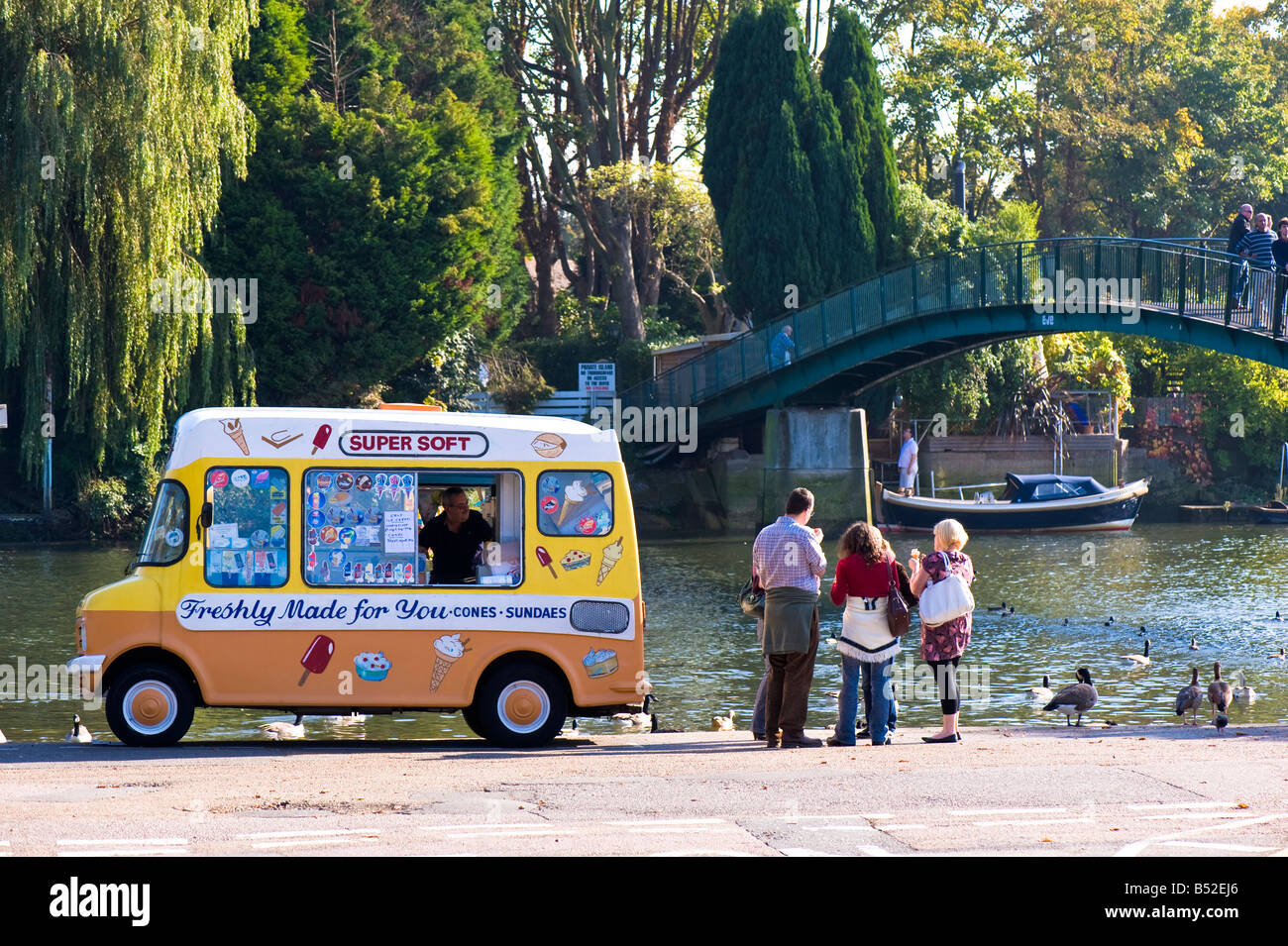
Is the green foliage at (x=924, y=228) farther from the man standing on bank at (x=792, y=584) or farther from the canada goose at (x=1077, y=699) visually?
the man standing on bank at (x=792, y=584)

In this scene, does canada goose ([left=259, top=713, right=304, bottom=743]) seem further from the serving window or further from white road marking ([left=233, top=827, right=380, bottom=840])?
white road marking ([left=233, top=827, right=380, bottom=840])

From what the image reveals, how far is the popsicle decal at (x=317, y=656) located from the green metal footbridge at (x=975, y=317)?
19.5m

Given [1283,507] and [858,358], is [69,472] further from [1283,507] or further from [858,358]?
[1283,507]

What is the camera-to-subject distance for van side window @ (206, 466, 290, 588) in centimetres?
1202

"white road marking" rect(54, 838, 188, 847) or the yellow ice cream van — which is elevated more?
the yellow ice cream van

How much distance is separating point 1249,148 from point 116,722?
A: 54983mm

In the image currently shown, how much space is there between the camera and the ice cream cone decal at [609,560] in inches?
489

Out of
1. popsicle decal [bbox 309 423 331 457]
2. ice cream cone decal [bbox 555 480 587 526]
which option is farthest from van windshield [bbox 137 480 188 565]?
ice cream cone decal [bbox 555 480 587 526]

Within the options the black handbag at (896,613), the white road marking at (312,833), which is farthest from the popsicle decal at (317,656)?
the black handbag at (896,613)

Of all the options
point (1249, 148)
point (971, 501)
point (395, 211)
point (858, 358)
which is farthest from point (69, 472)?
point (1249, 148)

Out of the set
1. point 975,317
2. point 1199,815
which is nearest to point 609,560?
point 1199,815

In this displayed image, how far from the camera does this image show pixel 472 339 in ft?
143

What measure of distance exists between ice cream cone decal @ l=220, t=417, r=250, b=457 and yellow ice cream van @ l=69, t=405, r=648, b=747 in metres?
0.01

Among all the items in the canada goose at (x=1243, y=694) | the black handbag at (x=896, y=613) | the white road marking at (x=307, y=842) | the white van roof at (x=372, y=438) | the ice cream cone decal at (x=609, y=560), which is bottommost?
the canada goose at (x=1243, y=694)
